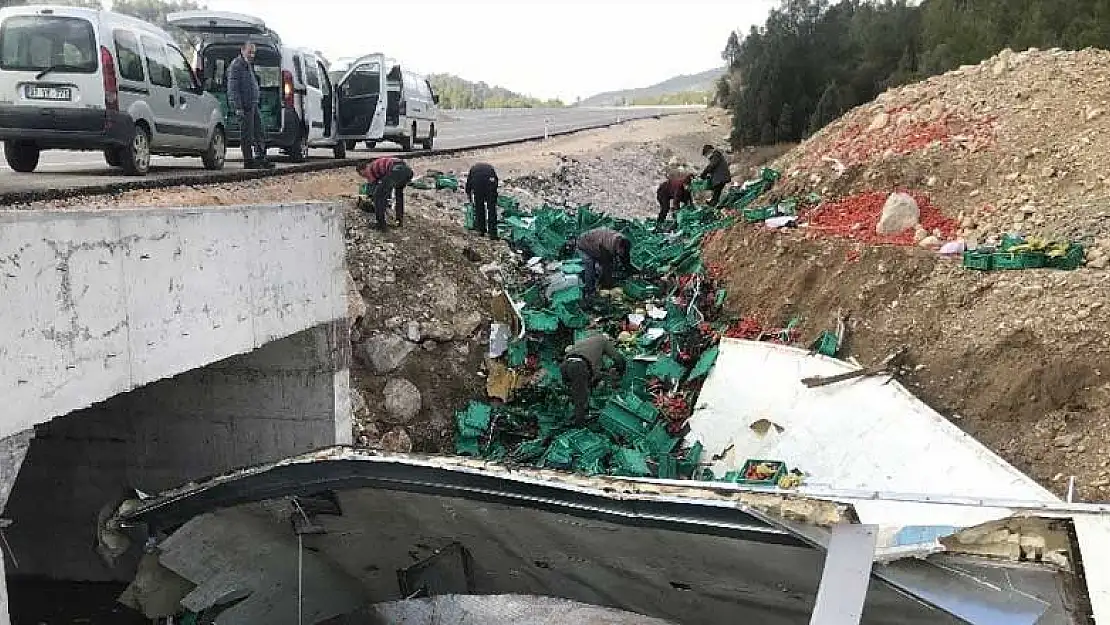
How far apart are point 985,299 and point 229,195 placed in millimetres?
8343

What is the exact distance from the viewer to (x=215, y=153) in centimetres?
1120

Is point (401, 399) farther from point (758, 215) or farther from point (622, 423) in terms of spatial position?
point (758, 215)

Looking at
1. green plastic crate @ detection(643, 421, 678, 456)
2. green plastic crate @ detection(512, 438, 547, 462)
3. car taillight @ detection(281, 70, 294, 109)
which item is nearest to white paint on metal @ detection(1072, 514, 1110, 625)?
green plastic crate @ detection(643, 421, 678, 456)

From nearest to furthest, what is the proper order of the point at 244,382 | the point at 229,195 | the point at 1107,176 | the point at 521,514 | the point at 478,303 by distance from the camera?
the point at 521,514 < the point at 244,382 < the point at 229,195 < the point at 1107,176 < the point at 478,303

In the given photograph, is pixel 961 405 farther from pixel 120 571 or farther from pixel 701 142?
pixel 701 142

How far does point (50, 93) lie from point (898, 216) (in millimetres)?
10145

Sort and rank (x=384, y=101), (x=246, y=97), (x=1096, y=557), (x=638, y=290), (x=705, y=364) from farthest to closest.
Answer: (x=384, y=101)
(x=638, y=290)
(x=246, y=97)
(x=705, y=364)
(x=1096, y=557)

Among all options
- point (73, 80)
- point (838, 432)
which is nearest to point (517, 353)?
point (838, 432)

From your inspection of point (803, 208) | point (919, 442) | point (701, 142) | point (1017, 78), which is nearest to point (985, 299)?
point (919, 442)

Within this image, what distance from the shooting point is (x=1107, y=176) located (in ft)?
35.0

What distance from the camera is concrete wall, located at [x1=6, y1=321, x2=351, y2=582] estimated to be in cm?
660

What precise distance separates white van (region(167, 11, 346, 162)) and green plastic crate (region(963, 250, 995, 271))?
9.39 meters

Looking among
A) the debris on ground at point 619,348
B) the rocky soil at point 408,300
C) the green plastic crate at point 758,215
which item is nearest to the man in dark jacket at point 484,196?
the rocky soil at point 408,300

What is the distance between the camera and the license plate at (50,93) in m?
8.18
